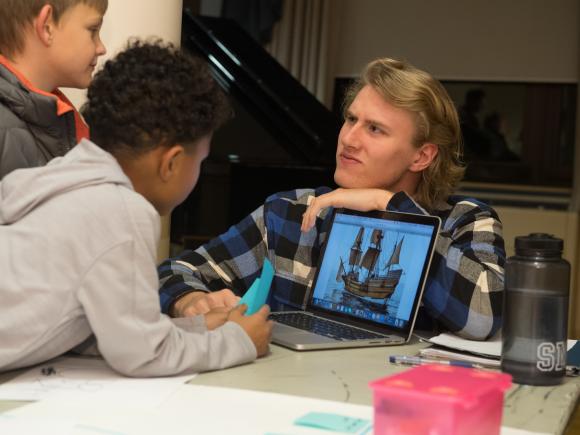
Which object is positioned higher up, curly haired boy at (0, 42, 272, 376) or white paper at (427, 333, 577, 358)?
curly haired boy at (0, 42, 272, 376)

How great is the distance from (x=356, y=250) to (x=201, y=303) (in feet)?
1.07

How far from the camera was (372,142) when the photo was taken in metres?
1.93

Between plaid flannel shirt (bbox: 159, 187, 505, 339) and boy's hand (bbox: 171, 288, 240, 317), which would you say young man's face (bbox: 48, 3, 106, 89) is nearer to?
plaid flannel shirt (bbox: 159, 187, 505, 339)

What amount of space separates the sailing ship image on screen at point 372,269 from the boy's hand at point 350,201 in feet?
0.18

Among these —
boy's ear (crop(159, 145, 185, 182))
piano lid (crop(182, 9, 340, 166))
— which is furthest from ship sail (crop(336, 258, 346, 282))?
piano lid (crop(182, 9, 340, 166))

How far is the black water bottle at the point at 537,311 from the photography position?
50.5 inches

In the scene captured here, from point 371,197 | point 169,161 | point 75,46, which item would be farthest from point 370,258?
point 75,46

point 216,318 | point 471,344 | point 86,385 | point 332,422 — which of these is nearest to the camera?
point 332,422

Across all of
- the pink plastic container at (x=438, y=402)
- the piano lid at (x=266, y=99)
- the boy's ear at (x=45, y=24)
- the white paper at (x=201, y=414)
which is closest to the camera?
the pink plastic container at (x=438, y=402)

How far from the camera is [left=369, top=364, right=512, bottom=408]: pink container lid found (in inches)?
34.0

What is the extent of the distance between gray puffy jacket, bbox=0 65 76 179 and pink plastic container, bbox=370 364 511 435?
99 centimetres

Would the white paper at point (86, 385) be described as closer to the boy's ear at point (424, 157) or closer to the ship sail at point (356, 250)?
the ship sail at point (356, 250)

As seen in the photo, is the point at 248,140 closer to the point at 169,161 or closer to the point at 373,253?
the point at 373,253

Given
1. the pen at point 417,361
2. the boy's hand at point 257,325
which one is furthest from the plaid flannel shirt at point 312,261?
the boy's hand at point 257,325
